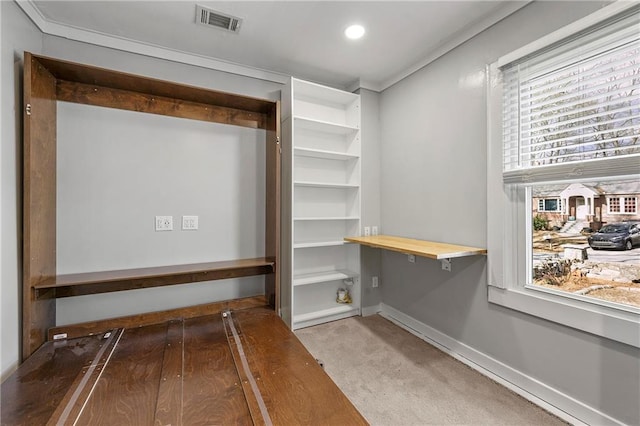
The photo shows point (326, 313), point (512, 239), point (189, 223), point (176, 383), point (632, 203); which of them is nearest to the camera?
point (176, 383)

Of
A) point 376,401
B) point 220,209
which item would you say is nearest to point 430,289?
point 376,401

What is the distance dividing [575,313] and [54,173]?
139 inches

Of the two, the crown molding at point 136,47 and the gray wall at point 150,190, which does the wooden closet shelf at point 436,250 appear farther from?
the crown molding at point 136,47

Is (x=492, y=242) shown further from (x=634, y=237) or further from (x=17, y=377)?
(x=17, y=377)

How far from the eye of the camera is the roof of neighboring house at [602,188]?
150 centimetres

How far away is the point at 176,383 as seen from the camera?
1.37 metres

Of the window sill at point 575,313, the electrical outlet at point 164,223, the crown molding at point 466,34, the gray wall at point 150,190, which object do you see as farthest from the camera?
the electrical outlet at point 164,223

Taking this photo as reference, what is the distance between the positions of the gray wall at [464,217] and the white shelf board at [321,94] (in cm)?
44

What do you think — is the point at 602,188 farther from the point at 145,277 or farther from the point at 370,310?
the point at 145,277

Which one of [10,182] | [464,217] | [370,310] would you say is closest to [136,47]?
[10,182]

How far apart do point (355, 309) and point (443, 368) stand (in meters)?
1.13

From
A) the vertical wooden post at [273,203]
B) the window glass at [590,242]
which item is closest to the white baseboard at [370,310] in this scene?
the vertical wooden post at [273,203]

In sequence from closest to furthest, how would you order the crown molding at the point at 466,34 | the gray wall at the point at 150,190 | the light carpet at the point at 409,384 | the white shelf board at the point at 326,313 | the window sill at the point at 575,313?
the window sill at the point at 575,313, the light carpet at the point at 409,384, the crown molding at the point at 466,34, the gray wall at the point at 150,190, the white shelf board at the point at 326,313

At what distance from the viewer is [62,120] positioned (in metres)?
2.07
